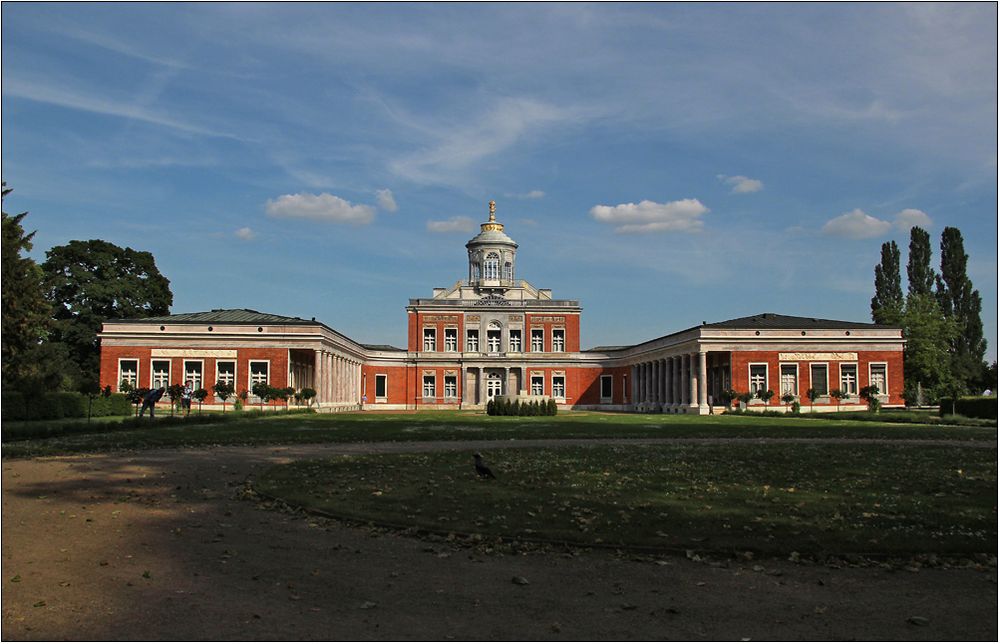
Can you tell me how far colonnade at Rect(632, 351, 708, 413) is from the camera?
66438mm

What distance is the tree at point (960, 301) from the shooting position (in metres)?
75.3

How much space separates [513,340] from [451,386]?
26.6 feet

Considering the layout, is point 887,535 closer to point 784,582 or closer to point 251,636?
point 784,582

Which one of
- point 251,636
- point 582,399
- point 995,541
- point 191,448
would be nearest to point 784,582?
point 995,541

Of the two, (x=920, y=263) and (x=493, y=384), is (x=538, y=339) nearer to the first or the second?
(x=493, y=384)

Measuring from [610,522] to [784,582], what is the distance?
3030 mm

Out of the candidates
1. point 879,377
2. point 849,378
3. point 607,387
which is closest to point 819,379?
point 849,378

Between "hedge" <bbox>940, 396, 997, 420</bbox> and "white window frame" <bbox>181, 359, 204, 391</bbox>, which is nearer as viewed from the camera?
"hedge" <bbox>940, 396, 997, 420</bbox>

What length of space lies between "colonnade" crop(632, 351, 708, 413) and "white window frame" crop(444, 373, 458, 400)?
18.1 metres

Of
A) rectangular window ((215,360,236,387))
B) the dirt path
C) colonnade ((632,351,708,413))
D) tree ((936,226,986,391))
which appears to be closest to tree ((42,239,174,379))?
rectangular window ((215,360,236,387))

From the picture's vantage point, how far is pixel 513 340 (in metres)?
91.4

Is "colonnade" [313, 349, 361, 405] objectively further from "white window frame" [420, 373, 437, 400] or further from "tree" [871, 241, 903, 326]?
"tree" [871, 241, 903, 326]

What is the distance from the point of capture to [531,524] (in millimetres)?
11344

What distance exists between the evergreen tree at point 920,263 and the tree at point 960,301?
1.14m
